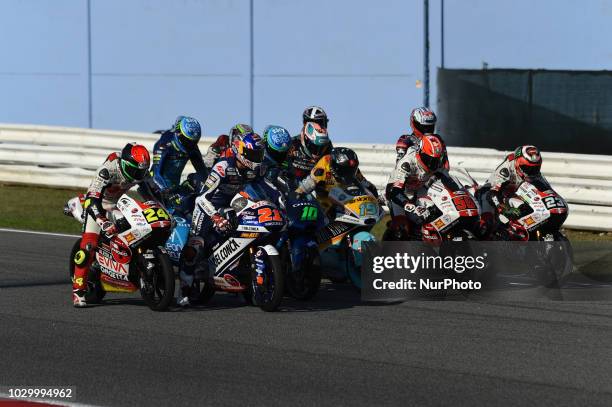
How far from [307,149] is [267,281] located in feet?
8.72

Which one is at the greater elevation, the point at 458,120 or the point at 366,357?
the point at 458,120

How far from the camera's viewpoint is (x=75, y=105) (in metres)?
26.6

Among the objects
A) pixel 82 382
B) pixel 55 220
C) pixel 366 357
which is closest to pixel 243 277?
pixel 366 357

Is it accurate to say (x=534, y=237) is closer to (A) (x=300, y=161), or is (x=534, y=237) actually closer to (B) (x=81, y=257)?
(A) (x=300, y=161)

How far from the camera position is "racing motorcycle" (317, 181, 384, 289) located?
1223 centimetres

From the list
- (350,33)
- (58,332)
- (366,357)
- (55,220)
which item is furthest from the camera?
(350,33)

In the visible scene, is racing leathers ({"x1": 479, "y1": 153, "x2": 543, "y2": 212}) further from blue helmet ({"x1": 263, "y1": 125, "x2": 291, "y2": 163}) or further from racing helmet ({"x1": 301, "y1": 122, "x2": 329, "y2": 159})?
blue helmet ({"x1": 263, "y1": 125, "x2": 291, "y2": 163})

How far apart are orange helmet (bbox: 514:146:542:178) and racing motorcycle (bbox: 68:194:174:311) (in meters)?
3.94

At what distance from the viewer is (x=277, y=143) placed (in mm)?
12133

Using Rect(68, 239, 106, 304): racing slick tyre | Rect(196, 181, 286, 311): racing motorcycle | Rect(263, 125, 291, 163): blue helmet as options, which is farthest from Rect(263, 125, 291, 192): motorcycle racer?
Rect(68, 239, 106, 304): racing slick tyre

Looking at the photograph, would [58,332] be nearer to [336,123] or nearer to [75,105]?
[336,123]

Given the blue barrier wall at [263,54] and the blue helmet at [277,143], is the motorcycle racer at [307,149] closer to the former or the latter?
the blue helmet at [277,143]

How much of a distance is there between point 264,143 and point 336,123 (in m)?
10.5

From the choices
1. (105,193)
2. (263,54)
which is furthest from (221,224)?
(263,54)
